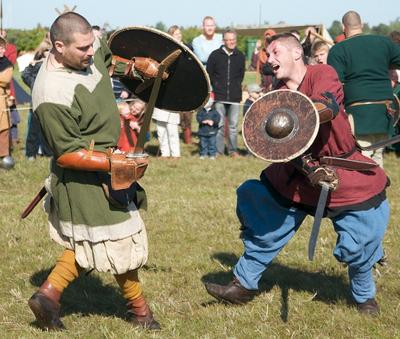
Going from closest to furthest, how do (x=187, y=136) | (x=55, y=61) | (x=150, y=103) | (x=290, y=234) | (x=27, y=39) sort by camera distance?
1. (x=55, y=61)
2. (x=150, y=103)
3. (x=290, y=234)
4. (x=187, y=136)
5. (x=27, y=39)

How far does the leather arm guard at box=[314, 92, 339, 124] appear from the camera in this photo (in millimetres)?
3660

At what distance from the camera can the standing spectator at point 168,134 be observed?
10352 millimetres

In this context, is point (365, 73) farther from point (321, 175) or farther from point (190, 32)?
point (190, 32)

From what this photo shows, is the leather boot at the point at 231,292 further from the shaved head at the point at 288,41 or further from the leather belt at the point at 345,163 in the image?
the shaved head at the point at 288,41

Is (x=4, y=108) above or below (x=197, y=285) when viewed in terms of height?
above

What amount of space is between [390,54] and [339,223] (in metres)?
2.92

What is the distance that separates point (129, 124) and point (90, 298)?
4242 mm

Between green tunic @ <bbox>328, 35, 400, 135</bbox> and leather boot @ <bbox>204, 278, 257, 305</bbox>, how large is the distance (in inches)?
96.8

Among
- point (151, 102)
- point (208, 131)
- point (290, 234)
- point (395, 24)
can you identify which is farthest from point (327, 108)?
point (395, 24)

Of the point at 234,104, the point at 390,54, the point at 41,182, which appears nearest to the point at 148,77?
the point at 390,54

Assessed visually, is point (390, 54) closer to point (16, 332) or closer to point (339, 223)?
point (339, 223)

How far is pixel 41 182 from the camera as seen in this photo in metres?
8.53

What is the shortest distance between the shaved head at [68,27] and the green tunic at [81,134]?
0.53ft

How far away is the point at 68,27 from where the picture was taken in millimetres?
3621
